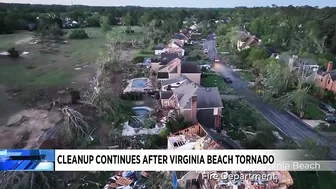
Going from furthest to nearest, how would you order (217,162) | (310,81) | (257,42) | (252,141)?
(257,42), (310,81), (252,141), (217,162)

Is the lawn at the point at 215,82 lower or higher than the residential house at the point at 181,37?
lower

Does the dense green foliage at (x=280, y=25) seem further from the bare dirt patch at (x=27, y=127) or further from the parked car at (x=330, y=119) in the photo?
the bare dirt patch at (x=27, y=127)

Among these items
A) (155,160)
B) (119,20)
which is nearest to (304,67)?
(155,160)

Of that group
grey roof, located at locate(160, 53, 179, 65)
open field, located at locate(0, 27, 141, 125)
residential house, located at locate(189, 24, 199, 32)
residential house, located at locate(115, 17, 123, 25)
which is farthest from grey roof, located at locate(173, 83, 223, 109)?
residential house, located at locate(115, 17, 123, 25)

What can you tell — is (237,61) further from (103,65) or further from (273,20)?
(273,20)

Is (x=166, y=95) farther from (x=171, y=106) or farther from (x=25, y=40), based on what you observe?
(x=25, y=40)

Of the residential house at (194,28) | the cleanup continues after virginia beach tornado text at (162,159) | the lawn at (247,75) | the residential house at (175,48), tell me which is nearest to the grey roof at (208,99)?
the cleanup continues after virginia beach tornado text at (162,159)

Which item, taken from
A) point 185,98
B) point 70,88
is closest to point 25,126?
point 70,88
